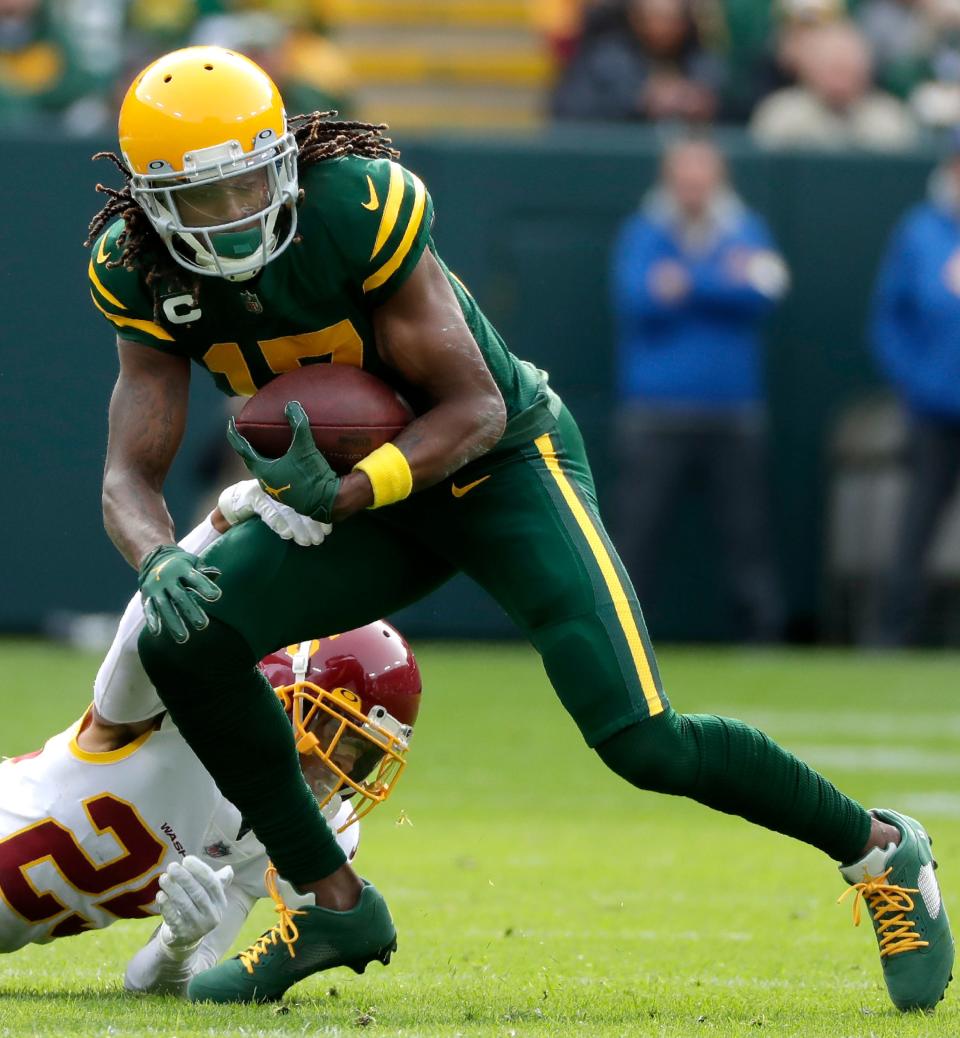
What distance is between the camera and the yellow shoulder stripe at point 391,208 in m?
3.55

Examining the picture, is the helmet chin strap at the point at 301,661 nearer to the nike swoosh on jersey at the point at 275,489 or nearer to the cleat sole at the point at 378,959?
the nike swoosh on jersey at the point at 275,489

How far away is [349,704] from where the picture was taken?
147 inches

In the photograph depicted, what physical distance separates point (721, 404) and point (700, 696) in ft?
6.95

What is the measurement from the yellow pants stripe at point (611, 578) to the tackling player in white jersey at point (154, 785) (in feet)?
1.37

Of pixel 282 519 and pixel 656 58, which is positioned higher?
pixel 282 519

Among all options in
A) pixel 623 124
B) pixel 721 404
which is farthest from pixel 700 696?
pixel 623 124

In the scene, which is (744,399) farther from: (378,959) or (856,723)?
(378,959)

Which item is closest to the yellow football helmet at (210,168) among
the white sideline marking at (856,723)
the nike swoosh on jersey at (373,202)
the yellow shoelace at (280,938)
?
the nike swoosh on jersey at (373,202)

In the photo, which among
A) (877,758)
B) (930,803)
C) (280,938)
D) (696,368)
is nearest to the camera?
(280,938)

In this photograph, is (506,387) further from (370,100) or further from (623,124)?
(370,100)

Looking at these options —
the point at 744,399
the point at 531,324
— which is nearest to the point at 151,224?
the point at 744,399

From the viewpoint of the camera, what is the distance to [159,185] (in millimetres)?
3512

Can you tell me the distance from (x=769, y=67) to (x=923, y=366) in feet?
7.55

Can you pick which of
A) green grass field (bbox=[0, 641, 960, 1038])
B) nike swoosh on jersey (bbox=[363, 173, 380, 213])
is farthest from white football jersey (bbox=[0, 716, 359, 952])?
nike swoosh on jersey (bbox=[363, 173, 380, 213])
